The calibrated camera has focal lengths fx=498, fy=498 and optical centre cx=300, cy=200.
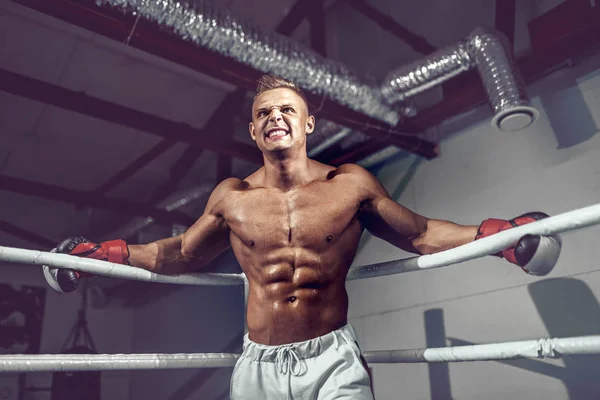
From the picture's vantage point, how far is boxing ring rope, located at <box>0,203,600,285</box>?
4.11 feet

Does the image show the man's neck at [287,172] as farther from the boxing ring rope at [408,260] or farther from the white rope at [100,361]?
the white rope at [100,361]

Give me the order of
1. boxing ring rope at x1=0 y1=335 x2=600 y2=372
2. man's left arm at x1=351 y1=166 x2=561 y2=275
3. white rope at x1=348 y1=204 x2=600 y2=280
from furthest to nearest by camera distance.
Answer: man's left arm at x1=351 y1=166 x2=561 y2=275
boxing ring rope at x1=0 y1=335 x2=600 y2=372
white rope at x1=348 y1=204 x2=600 y2=280

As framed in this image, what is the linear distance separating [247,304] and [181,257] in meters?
0.34

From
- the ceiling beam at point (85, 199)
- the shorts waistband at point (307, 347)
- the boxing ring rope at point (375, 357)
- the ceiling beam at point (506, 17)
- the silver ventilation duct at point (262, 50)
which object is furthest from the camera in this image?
the ceiling beam at point (85, 199)

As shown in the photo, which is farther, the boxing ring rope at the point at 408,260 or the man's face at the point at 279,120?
the man's face at the point at 279,120

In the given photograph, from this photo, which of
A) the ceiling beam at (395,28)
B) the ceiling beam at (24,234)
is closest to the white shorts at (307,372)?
the ceiling beam at (395,28)

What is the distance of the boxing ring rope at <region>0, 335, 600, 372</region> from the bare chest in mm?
486

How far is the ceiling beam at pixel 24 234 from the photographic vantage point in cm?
659

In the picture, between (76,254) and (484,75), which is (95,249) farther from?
(484,75)

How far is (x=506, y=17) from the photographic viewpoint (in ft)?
11.7

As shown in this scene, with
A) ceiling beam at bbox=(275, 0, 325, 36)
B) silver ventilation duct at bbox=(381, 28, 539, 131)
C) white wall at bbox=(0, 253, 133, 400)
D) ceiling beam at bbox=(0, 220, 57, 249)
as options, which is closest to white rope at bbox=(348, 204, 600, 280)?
silver ventilation duct at bbox=(381, 28, 539, 131)

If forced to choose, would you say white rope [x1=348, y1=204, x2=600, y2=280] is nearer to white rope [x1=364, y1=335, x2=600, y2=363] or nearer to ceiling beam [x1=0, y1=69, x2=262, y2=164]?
white rope [x1=364, y1=335, x2=600, y2=363]

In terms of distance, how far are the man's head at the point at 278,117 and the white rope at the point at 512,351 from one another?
0.99m

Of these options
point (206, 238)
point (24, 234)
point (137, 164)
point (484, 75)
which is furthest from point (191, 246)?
point (24, 234)
